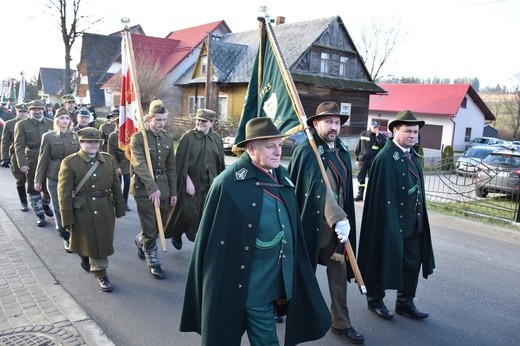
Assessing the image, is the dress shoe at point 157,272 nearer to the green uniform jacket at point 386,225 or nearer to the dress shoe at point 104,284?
the dress shoe at point 104,284

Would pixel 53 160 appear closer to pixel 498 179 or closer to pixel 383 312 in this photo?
pixel 383 312

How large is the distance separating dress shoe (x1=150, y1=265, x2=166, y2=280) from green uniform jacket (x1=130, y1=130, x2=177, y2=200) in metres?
0.91

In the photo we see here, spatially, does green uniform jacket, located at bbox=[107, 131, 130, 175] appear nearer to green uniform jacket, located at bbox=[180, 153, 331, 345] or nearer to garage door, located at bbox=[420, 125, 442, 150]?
green uniform jacket, located at bbox=[180, 153, 331, 345]

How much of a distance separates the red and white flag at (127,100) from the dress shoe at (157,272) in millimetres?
1878

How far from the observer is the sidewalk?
4113 millimetres

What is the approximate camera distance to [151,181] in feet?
18.8

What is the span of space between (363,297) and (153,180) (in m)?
2.99

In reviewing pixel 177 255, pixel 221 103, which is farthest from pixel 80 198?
pixel 221 103

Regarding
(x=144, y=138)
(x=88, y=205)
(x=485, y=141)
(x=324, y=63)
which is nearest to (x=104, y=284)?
(x=88, y=205)

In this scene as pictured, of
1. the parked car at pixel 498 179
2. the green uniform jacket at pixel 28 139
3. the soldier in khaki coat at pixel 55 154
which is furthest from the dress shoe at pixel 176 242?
the parked car at pixel 498 179

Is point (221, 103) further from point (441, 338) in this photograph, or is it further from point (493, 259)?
point (441, 338)

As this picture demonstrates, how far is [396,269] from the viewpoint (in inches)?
179

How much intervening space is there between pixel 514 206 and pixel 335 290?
7890 millimetres

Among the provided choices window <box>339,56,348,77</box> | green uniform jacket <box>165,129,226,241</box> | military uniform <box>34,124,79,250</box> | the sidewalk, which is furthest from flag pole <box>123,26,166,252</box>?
window <box>339,56,348,77</box>
